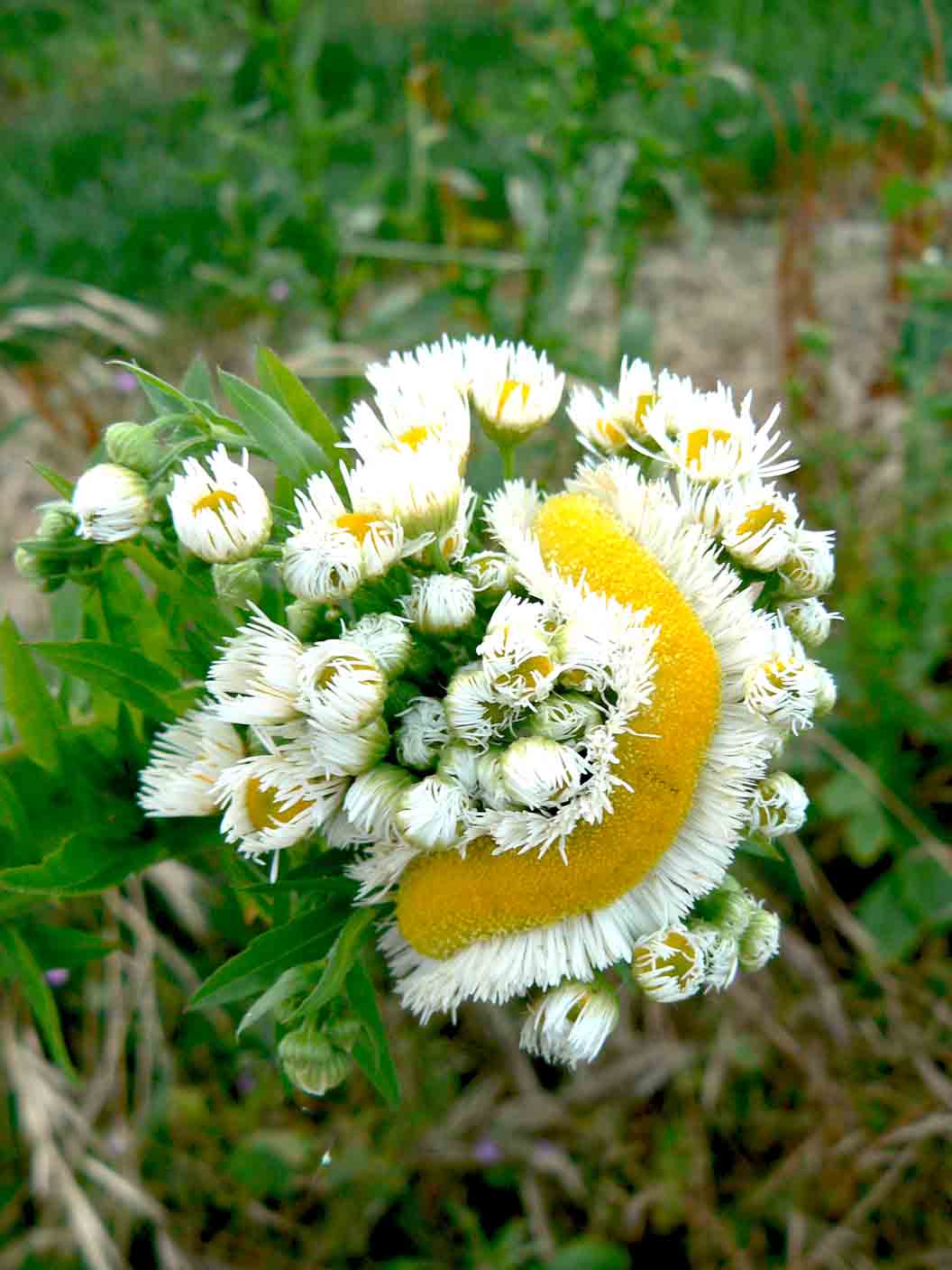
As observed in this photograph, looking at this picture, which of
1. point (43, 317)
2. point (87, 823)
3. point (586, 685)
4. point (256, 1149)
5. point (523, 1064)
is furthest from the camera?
point (43, 317)

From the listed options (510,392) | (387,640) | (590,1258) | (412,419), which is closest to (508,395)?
(510,392)

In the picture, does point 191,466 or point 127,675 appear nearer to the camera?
point 191,466

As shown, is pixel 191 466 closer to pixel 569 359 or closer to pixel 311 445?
pixel 311 445

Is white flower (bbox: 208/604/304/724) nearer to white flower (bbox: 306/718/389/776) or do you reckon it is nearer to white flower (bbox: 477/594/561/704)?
white flower (bbox: 306/718/389/776)

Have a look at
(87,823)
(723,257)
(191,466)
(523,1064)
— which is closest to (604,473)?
(191,466)

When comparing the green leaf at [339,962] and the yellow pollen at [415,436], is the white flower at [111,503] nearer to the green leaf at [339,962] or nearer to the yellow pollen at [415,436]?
the yellow pollen at [415,436]

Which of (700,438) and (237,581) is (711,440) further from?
(237,581)
